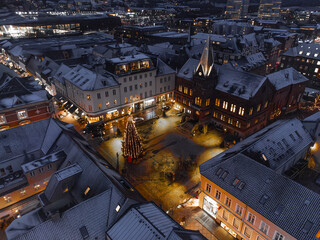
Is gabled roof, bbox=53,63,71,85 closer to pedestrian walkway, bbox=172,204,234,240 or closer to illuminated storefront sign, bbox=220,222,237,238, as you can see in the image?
pedestrian walkway, bbox=172,204,234,240

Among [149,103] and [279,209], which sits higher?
[279,209]

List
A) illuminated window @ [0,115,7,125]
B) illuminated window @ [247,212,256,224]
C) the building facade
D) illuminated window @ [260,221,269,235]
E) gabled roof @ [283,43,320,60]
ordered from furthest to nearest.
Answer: gabled roof @ [283,43,320,60], the building facade, illuminated window @ [0,115,7,125], illuminated window @ [247,212,256,224], illuminated window @ [260,221,269,235]

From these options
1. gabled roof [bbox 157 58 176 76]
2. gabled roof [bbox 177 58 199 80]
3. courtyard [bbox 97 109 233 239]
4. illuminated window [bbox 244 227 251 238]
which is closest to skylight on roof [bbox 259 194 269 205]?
illuminated window [bbox 244 227 251 238]

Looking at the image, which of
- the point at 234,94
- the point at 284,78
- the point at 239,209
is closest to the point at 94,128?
the point at 234,94

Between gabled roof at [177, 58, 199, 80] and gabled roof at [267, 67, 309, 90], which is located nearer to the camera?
gabled roof at [267, 67, 309, 90]

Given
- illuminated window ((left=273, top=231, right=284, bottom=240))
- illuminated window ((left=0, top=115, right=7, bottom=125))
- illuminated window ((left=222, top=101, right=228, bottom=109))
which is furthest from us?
illuminated window ((left=222, top=101, right=228, bottom=109))

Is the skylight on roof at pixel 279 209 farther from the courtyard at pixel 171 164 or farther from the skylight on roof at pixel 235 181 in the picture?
the courtyard at pixel 171 164

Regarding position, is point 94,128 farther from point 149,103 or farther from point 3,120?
point 149,103
